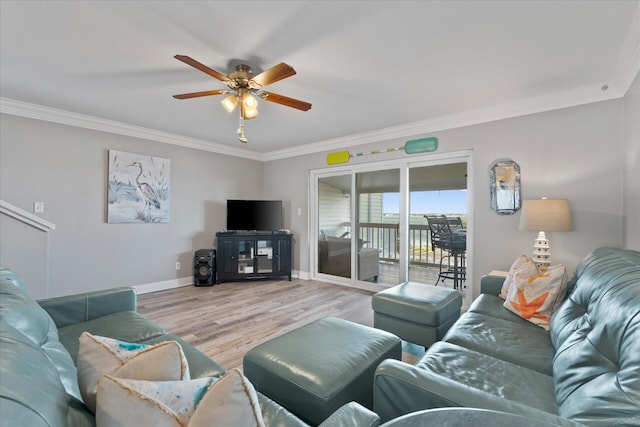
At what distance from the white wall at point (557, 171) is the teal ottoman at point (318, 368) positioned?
2.35 metres

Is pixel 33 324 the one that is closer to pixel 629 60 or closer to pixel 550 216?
pixel 550 216

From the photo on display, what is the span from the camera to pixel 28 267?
2701 mm

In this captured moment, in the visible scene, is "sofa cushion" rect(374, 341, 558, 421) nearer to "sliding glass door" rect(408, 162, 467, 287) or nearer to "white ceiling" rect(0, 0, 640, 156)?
"white ceiling" rect(0, 0, 640, 156)

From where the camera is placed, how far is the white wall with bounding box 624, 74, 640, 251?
7.45 feet

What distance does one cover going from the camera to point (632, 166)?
242 centimetres

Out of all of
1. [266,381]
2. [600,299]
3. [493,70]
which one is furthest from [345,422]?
[493,70]

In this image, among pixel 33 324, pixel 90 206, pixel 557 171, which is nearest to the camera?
pixel 33 324

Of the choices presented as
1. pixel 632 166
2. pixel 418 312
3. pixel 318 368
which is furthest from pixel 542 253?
pixel 318 368

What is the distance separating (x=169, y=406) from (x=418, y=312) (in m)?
2.06

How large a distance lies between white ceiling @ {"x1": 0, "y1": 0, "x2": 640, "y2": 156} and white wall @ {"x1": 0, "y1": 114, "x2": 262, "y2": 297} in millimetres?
431

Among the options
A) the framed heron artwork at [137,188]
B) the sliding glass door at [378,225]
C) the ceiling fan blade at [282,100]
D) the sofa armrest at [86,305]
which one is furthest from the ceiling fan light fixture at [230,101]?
the sliding glass door at [378,225]

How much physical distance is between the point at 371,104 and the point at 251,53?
4.93ft

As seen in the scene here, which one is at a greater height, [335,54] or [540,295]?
[335,54]

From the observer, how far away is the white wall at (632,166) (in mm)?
2271
